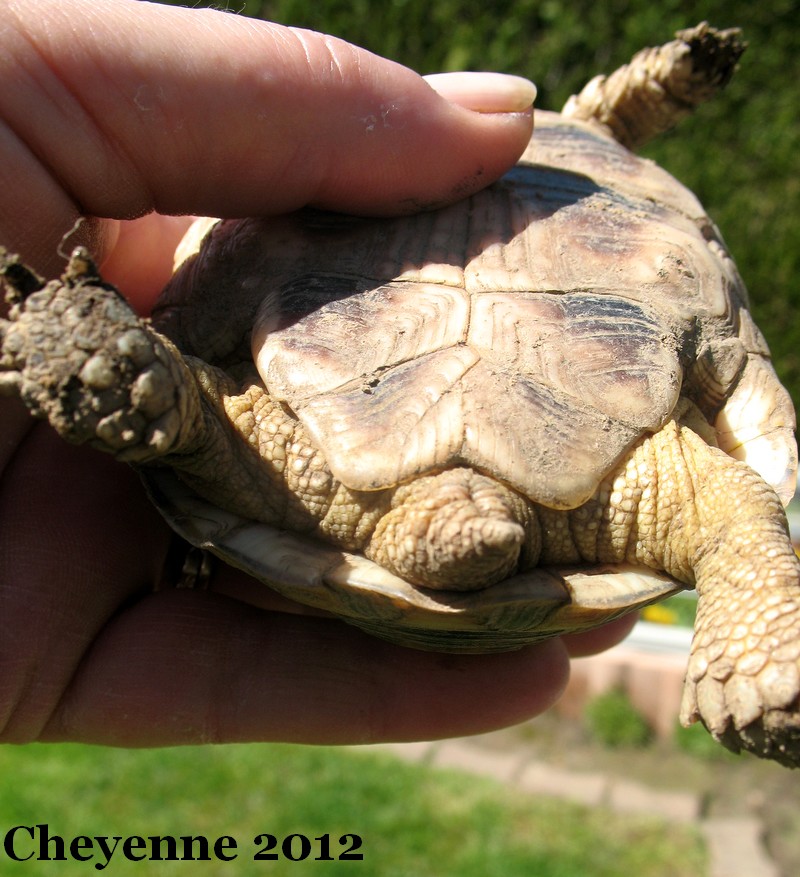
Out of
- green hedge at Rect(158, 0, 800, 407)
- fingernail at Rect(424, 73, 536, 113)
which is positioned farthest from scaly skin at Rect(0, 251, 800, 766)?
green hedge at Rect(158, 0, 800, 407)

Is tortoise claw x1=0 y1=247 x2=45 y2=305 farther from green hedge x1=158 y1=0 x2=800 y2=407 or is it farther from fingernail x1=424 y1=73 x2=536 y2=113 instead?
green hedge x1=158 y1=0 x2=800 y2=407

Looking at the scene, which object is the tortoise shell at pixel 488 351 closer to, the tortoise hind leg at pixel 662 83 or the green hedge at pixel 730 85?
the tortoise hind leg at pixel 662 83

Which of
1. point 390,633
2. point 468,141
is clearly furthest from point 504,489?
point 468,141

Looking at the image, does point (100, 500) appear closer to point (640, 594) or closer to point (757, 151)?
point (640, 594)

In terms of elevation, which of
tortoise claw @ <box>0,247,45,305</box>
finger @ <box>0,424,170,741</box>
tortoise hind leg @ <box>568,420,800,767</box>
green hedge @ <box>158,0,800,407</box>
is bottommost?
green hedge @ <box>158,0,800,407</box>

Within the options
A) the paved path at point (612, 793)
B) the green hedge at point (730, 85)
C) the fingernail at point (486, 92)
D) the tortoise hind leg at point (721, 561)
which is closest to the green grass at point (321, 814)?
the paved path at point (612, 793)

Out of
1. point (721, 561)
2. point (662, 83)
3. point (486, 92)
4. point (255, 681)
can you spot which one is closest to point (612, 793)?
point (255, 681)
